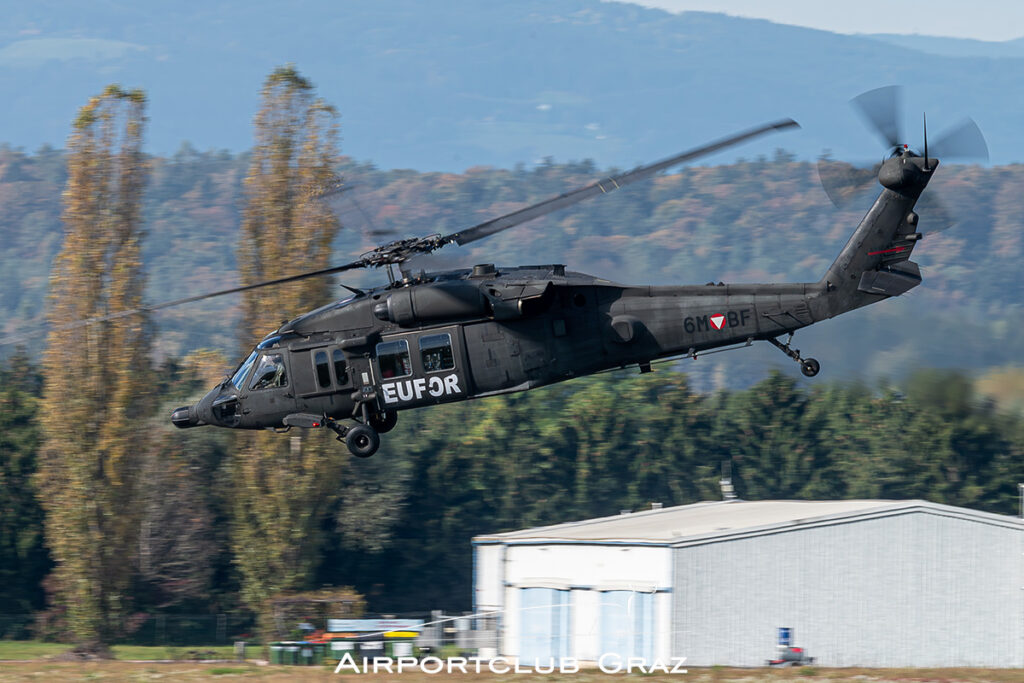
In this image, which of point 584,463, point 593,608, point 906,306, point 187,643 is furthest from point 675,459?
point 593,608

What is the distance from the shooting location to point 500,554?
42781 millimetres

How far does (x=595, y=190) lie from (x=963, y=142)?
7.56m

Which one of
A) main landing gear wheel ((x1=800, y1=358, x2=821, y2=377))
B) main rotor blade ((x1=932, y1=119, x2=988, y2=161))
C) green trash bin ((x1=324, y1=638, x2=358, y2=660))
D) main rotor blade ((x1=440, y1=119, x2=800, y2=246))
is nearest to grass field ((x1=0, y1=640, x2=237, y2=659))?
green trash bin ((x1=324, y1=638, x2=358, y2=660))

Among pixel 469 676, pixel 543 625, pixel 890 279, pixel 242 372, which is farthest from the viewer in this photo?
pixel 543 625

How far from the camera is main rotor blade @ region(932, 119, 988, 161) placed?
25.1 meters

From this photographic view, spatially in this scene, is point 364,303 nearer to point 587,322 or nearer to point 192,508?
point 587,322

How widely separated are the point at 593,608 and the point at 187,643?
124 ft

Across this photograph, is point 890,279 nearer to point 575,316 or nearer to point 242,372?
point 575,316

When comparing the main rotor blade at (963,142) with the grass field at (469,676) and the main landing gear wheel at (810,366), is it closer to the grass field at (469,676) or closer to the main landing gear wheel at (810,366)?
the main landing gear wheel at (810,366)

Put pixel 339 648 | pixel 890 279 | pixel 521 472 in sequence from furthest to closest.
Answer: pixel 521 472 < pixel 339 648 < pixel 890 279

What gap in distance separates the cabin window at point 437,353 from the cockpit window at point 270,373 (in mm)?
3205

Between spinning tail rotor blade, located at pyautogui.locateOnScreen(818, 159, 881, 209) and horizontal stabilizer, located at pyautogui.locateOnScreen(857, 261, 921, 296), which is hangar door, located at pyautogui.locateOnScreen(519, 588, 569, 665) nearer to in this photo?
horizontal stabilizer, located at pyautogui.locateOnScreen(857, 261, 921, 296)

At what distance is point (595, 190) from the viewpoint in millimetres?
23625

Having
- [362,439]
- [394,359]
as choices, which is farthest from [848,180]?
[362,439]
